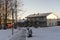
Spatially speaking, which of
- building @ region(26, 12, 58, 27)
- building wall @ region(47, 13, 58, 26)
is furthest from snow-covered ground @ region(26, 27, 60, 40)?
building wall @ region(47, 13, 58, 26)

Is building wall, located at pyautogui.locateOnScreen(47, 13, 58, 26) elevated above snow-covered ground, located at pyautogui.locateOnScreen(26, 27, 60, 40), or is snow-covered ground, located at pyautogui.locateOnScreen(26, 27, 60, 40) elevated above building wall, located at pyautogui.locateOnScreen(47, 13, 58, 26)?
building wall, located at pyautogui.locateOnScreen(47, 13, 58, 26)

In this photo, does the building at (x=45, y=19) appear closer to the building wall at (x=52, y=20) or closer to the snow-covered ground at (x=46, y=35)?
the building wall at (x=52, y=20)

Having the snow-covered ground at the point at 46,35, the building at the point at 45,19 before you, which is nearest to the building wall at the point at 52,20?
the building at the point at 45,19

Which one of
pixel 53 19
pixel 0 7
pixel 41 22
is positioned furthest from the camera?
pixel 53 19

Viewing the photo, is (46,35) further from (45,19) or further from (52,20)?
(52,20)

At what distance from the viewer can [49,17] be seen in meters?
88.6

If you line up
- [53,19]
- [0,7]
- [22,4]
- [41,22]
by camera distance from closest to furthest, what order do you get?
[0,7], [22,4], [41,22], [53,19]

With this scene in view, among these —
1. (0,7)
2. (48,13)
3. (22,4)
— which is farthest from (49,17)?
(0,7)

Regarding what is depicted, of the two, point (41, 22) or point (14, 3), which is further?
point (41, 22)

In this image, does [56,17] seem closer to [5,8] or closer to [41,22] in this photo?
[41,22]

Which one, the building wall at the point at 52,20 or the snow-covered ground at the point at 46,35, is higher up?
the building wall at the point at 52,20

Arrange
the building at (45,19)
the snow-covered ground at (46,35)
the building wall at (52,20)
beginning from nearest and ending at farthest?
the snow-covered ground at (46,35), the building at (45,19), the building wall at (52,20)

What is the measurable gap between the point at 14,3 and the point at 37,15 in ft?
123

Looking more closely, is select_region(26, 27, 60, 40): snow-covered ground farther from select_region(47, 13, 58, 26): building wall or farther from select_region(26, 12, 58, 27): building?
select_region(47, 13, 58, 26): building wall
